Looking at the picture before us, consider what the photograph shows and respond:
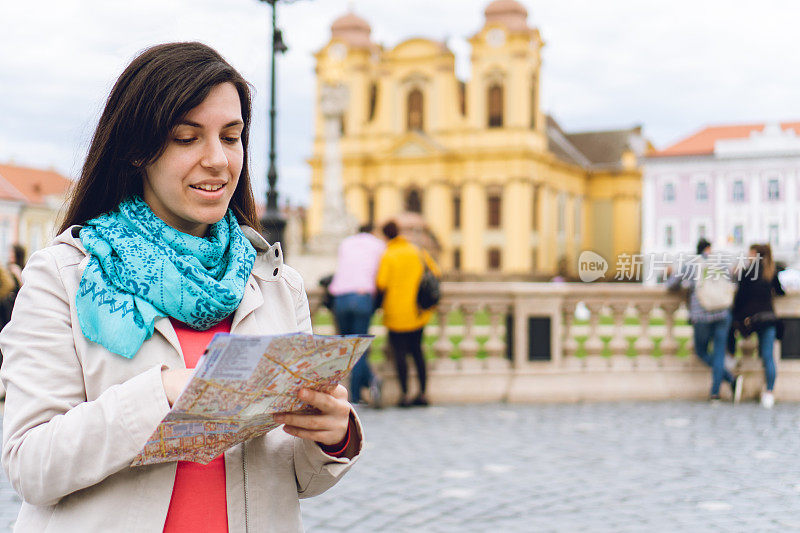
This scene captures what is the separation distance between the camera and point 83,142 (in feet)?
5.84

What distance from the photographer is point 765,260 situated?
8906 millimetres

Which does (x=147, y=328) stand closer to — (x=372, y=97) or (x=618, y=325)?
(x=618, y=325)

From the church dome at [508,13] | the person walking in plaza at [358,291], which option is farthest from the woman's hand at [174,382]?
the church dome at [508,13]

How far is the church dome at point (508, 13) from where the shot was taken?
172 feet

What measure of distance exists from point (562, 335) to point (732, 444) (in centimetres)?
307

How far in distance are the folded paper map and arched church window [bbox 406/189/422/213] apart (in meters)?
53.2

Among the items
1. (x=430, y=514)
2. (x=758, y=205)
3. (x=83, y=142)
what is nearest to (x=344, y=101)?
(x=758, y=205)

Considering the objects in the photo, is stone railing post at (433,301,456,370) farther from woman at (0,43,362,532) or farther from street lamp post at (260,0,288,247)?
woman at (0,43,362,532)

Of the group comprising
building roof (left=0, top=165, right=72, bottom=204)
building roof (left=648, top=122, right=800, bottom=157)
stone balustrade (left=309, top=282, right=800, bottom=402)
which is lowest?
stone balustrade (left=309, top=282, right=800, bottom=402)

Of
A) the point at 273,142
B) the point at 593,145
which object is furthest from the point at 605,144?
the point at 273,142

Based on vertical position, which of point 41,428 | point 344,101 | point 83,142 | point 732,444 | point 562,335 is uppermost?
point 344,101

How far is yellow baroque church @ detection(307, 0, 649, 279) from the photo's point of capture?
52.3 m

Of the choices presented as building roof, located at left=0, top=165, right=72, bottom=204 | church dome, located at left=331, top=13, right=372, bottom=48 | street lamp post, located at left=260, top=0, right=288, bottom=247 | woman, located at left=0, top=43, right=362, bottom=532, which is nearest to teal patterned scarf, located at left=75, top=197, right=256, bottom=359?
woman, located at left=0, top=43, right=362, bottom=532

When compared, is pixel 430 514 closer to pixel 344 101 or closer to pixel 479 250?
pixel 344 101
